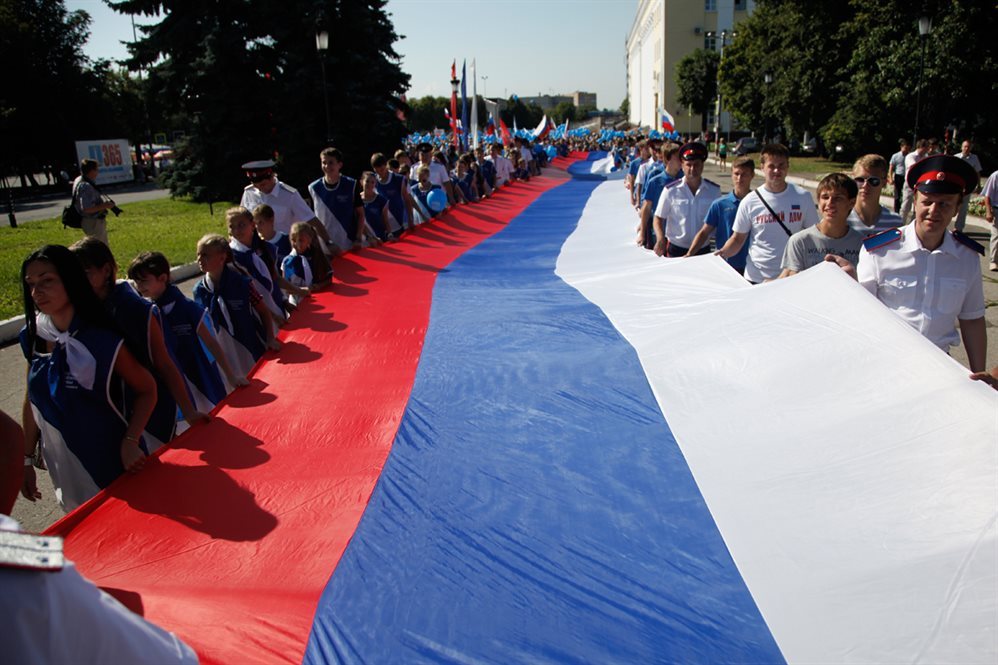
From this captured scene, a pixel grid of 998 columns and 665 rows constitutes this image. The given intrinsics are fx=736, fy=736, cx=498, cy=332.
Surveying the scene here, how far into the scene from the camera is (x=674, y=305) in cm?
469

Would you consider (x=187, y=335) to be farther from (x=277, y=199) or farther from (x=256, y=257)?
(x=277, y=199)

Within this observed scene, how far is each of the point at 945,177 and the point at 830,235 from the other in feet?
3.34

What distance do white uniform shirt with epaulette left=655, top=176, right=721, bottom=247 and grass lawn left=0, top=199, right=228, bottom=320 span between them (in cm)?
808

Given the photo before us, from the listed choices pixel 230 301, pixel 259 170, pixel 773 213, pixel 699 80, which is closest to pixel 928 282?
pixel 773 213

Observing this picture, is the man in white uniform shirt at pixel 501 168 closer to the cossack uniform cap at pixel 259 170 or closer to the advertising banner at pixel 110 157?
the cossack uniform cap at pixel 259 170

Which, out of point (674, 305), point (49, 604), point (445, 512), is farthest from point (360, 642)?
point (674, 305)

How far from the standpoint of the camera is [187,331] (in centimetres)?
399

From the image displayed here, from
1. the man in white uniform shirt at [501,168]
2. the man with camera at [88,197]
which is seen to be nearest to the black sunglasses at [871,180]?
the man with camera at [88,197]

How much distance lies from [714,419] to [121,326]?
2.64 metres

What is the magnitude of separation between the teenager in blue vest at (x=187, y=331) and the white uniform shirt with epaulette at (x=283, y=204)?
2.90 metres

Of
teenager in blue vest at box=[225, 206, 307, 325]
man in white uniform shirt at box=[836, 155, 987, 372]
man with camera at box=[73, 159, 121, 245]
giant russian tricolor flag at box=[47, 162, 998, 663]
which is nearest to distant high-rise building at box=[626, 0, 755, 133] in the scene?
man with camera at box=[73, 159, 121, 245]

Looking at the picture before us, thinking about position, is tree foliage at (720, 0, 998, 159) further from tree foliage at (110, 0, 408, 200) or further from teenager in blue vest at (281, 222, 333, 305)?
teenager in blue vest at (281, 222, 333, 305)

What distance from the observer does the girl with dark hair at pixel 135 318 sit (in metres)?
3.25

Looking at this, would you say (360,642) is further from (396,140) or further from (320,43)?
(396,140)
